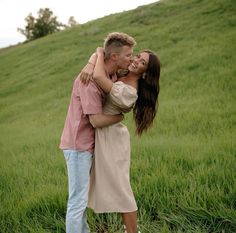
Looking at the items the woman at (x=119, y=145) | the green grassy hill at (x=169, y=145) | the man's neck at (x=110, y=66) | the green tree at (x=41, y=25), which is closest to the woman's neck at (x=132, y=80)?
the woman at (x=119, y=145)

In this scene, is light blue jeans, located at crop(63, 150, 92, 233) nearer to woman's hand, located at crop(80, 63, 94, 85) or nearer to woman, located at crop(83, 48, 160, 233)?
woman, located at crop(83, 48, 160, 233)

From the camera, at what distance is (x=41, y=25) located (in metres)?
52.9

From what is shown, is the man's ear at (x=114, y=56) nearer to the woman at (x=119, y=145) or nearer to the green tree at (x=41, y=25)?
the woman at (x=119, y=145)

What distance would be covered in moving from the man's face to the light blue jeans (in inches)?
28.7

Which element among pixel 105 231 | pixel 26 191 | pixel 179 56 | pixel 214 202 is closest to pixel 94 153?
pixel 105 231

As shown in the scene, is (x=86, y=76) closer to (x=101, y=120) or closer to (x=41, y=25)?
(x=101, y=120)

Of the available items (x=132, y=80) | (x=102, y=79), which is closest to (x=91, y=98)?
(x=102, y=79)

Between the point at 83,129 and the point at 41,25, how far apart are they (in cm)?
5237

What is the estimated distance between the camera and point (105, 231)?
371 cm

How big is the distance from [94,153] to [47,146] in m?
4.22

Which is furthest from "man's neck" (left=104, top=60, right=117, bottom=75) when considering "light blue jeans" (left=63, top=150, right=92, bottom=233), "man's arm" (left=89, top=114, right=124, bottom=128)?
"light blue jeans" (left=63, top=150, right=92, bottom=233)

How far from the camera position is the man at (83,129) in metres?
2.94

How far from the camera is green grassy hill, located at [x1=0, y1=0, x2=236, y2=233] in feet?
12.2

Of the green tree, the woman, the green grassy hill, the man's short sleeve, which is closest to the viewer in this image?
the man's short sleeve
